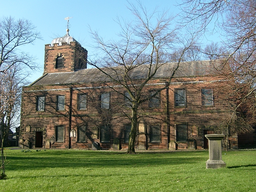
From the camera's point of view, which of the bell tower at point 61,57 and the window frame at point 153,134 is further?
the bell tower at point 61,57

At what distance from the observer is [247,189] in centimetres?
688

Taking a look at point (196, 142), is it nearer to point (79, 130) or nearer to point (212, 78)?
point (212, 78)

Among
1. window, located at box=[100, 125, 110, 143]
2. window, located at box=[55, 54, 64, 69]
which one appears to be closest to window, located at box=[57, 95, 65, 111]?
window, located at box=[100, 125, 110, 143]

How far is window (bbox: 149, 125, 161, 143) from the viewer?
27500 millimetres

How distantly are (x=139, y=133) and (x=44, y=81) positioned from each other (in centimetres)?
1449

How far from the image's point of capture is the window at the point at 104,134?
94.9ft

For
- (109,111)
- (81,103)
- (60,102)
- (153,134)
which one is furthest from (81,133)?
(153,134)

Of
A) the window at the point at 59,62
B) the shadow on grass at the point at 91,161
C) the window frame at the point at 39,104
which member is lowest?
the shadow on grass at the point at 91,161

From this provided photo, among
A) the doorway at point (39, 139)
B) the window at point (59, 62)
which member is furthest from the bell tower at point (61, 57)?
the doorway at point (39, 139)

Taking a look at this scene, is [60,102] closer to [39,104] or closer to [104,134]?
[39,104]

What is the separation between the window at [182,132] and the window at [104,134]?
7.37 meters

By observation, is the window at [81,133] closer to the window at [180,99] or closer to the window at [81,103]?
the window at [81,103]

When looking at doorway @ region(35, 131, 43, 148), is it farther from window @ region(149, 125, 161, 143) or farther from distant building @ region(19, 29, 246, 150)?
window @ region(149, 125, 161, 143)

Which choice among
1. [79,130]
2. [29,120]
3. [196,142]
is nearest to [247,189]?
[196,142]
